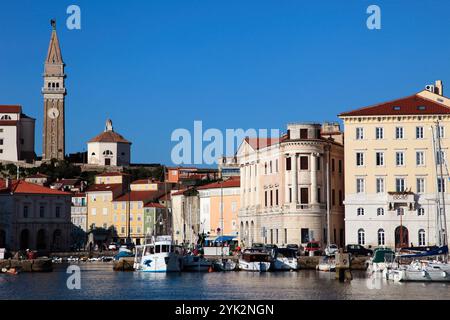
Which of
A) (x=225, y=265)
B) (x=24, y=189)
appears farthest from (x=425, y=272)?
(x=24, y=189)

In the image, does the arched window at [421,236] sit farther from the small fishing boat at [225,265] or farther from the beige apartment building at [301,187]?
the small fishing boat at [225,265]

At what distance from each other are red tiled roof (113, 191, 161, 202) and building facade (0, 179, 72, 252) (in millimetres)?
32332

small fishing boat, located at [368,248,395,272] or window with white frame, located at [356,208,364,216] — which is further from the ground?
window with white frame, located at [356,208,364,216]

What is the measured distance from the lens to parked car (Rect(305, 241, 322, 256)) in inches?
3054

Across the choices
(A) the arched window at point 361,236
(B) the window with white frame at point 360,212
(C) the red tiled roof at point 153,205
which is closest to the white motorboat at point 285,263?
(A) the arched window at point 361,236

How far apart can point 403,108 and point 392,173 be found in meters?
5.40

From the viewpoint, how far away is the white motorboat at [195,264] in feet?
231

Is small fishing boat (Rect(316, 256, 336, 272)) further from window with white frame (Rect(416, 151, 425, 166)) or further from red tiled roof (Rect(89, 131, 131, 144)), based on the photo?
red tiled roof (Rect(89, 131, 131, 144))

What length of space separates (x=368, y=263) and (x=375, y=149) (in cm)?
1639

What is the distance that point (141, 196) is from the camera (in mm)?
144125

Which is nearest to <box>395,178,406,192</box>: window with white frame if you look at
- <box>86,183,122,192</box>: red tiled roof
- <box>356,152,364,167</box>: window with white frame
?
<box>356,152,364,167</box>: window with white frame

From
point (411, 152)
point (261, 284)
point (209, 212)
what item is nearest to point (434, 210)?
point (411, 152)

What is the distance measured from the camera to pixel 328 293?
154 ft
